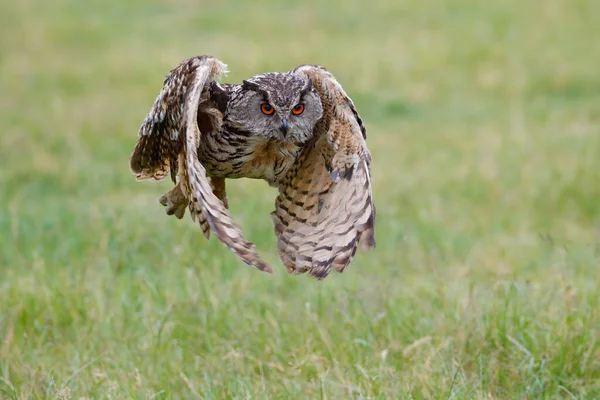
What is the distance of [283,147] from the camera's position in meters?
4.53

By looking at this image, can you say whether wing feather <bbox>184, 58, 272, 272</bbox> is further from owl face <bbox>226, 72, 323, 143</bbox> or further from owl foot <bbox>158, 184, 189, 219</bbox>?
owl foot <bbox>158, 184, 189, 219</bbox>

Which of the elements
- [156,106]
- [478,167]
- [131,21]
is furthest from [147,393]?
[131,21]

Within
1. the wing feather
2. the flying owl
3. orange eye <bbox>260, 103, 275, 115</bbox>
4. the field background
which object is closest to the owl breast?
the flying owl

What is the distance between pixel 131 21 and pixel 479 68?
5776 millimetres

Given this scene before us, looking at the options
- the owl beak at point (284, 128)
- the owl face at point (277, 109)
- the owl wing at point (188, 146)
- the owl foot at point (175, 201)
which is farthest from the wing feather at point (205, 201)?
the owl foot at point (175, 201)

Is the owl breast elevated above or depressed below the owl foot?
above

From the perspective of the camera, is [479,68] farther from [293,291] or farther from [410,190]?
[293,291]

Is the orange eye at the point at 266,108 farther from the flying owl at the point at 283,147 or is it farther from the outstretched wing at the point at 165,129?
the outstretched wing at the point at 165,129

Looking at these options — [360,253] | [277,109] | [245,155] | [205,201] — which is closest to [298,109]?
[277,109]

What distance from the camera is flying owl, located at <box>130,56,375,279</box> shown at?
4016 mm

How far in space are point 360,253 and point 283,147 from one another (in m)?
2.81

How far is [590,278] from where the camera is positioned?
5.93m

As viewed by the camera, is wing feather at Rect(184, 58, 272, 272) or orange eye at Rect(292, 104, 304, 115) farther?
orange eye at Rect(292, 104, 304, 115)

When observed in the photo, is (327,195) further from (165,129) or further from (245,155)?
(165,129)
